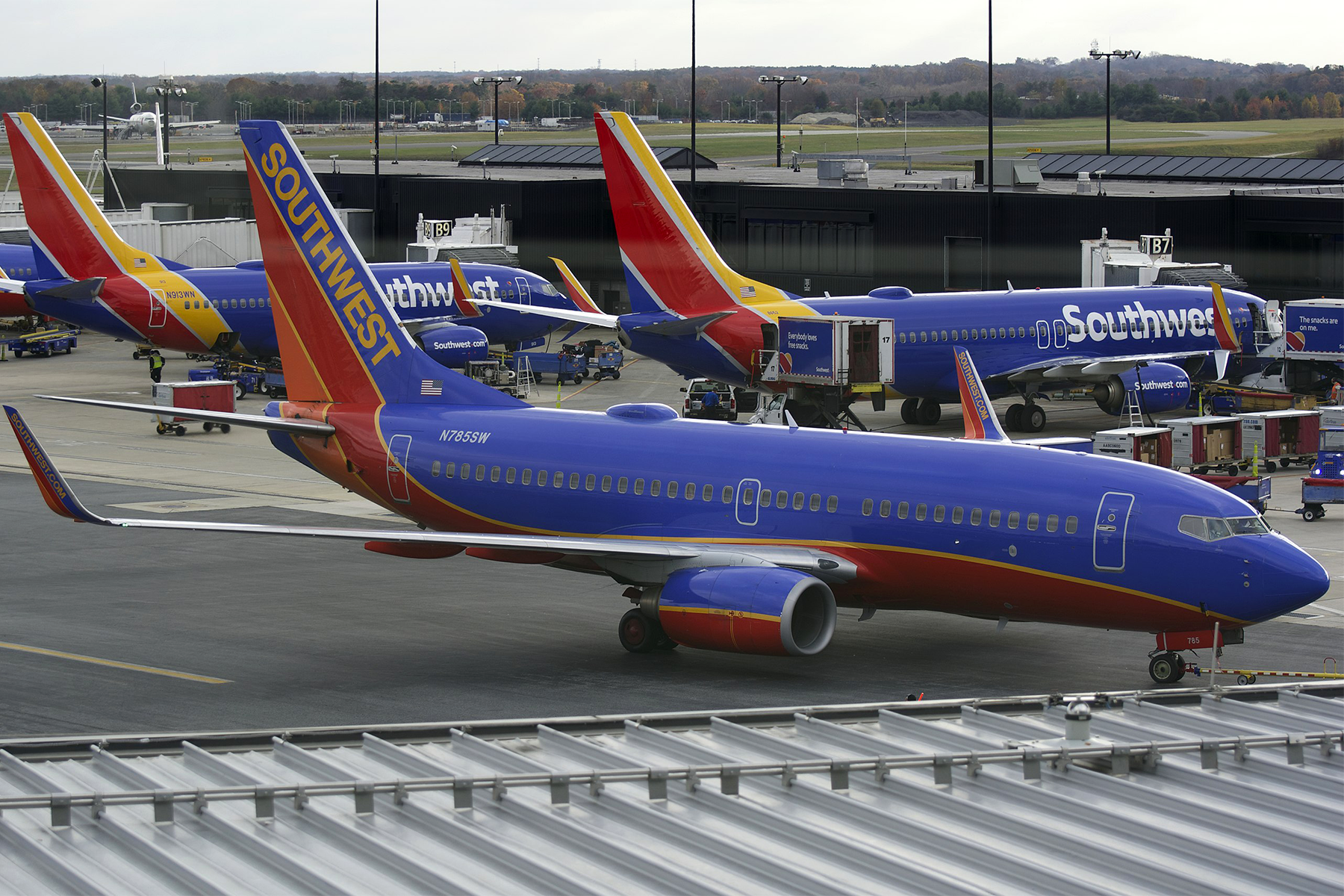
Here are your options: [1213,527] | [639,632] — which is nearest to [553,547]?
[639,632]

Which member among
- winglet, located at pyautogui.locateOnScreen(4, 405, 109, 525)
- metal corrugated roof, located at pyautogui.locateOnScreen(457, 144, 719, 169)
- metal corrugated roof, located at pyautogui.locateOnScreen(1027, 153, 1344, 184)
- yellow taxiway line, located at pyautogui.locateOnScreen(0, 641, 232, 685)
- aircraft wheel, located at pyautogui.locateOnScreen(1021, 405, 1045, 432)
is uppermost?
metal corrugated roof, located at pyautogui.locateOnScreen(457, 144, 719, 169)

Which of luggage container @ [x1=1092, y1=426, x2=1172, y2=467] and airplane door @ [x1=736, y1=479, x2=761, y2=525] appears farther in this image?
luggage container @ [x1=1092, y1=426, x2=1172, y2=467]

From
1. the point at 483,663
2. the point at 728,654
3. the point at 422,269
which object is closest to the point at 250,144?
the point at 483,663

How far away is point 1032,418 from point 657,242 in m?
15.2

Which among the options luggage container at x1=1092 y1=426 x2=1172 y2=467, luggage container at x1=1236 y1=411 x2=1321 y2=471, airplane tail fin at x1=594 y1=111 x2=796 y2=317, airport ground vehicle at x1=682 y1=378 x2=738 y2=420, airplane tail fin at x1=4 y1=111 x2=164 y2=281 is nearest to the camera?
luggage container at x1=1092 y1=426 x2=1172 y2=467

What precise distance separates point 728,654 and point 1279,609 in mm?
9474

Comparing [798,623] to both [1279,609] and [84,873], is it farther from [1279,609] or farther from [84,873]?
[84,873]

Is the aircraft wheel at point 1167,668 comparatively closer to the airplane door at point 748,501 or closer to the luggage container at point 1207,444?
the airplane door at point 748,501

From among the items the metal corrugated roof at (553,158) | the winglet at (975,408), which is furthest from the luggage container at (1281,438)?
the metal corrugated roof at (553,158)

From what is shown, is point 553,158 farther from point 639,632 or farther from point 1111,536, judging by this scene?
point 1111,536

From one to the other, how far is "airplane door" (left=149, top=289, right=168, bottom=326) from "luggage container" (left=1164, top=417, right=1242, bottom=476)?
134 feet

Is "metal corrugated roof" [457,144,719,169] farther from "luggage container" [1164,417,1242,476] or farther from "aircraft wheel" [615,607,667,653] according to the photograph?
"aircraft wheel" [615,607,667,653]

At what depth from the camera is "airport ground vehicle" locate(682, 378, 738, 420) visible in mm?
62781

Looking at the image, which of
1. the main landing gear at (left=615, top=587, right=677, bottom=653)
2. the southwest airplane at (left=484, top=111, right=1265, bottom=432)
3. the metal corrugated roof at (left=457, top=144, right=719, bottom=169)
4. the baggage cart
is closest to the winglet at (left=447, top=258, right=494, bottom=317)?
the baggage cart
